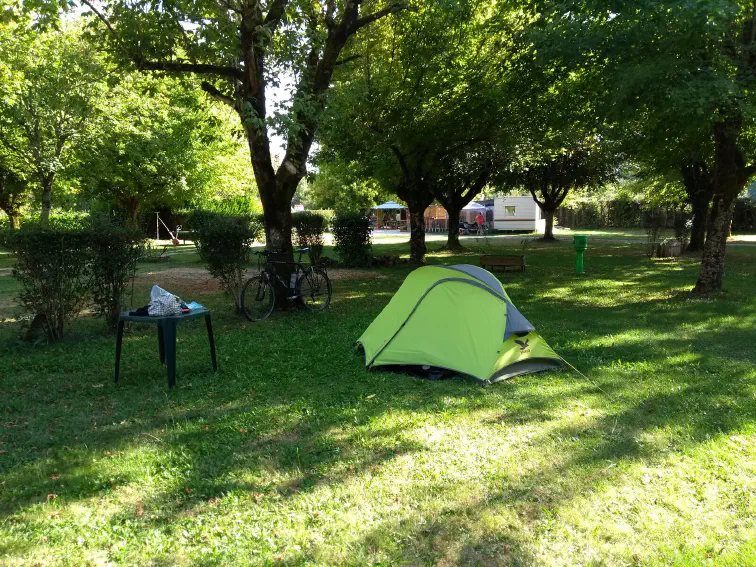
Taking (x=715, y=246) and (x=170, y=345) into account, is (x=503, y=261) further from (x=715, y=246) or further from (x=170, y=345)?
(x=170, y=345)

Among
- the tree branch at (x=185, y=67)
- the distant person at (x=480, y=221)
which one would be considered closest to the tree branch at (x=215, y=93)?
the tree branch at (x=185, y=67)

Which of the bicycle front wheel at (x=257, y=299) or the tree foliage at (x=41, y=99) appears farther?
the tree foliage at (x=41, y=99)

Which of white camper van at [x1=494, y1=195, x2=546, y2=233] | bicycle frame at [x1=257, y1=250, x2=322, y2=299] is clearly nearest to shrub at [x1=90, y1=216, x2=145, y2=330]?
bicycle frame at [x1=257, y1=250, x2=322, y2=299]

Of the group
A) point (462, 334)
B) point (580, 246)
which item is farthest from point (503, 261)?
point (462, 334)

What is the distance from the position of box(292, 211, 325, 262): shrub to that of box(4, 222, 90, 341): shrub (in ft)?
33.6

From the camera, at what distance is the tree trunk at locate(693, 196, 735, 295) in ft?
32.3

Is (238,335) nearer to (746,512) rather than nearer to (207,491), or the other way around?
(207,491)

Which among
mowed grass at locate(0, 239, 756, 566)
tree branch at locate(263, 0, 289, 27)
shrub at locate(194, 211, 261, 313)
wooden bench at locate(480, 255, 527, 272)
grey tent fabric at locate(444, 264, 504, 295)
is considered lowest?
mowed grass at locate(0, 239, 756, 566)

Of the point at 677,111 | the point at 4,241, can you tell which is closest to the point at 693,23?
the point at 677,111

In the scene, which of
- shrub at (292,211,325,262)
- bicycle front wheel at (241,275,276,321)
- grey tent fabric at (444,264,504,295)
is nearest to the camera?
grey tent fabric at (444,264,504,295)

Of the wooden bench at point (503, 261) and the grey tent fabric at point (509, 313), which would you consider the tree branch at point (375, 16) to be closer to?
the grey tent fabric at point (509, 313)

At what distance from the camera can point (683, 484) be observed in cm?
342

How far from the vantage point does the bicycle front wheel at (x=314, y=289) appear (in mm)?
9565

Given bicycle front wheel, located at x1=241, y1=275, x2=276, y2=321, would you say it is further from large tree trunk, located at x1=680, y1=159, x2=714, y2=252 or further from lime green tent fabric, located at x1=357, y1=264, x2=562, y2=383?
large tree trunk, located at x1=680, y1=159, x2=714, y2=252
